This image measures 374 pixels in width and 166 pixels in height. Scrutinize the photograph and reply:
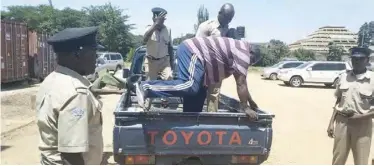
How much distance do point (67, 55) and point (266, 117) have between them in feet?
7.49

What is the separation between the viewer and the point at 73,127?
216 centimetres

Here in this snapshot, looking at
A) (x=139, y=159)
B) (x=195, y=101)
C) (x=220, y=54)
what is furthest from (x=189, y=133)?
(x=220, y=54)

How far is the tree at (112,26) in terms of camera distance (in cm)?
4848

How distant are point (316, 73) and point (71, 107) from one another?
2187 centimetres

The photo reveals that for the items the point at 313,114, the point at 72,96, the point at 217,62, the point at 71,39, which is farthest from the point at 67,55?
the point at 313,114

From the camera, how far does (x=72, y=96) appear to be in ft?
7.12

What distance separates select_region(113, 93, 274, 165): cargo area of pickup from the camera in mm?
3922

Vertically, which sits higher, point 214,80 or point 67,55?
point 67,55

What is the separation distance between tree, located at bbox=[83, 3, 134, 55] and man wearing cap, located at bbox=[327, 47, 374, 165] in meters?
43.9

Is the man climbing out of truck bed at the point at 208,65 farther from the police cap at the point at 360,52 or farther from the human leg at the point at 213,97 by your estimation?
the police cap at the point at 360,52

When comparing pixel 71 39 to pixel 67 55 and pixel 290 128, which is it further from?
pixel 290 128

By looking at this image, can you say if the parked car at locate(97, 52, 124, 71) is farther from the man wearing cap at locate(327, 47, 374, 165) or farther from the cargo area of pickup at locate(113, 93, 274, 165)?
the cargo area of pickup at locate(113, 93, 274, 165)

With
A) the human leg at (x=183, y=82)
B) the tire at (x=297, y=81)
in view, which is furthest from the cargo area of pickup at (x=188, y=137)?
the tire at (x=297, y=81)

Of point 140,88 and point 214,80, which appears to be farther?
point 214,80
